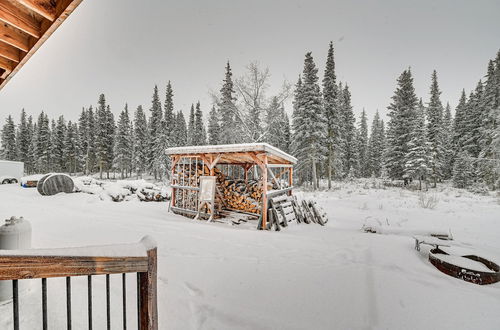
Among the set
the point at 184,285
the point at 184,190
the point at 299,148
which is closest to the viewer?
the point at 184,285

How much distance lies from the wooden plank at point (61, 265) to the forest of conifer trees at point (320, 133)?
16118mm

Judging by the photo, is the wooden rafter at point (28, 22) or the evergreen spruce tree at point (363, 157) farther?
the evergreen spruce tree at point (363, 157)

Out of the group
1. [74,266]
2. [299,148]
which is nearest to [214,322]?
[74,266]

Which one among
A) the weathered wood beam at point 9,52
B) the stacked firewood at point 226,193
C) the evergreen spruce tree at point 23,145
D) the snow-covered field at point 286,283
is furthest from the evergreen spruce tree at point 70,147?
the weathered wood beam at point 9,52

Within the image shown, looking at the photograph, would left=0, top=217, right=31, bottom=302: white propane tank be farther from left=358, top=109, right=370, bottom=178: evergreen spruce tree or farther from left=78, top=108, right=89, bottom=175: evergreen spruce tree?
left=78, top=108, right=89, bottom=175: evergreen spruce tree

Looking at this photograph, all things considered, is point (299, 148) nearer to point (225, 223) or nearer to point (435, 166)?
point (225, 223)

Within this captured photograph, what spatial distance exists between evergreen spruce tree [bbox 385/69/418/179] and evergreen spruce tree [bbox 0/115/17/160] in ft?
250

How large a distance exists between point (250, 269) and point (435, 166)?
31458mm

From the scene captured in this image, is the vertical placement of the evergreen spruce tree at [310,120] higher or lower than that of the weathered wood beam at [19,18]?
higher

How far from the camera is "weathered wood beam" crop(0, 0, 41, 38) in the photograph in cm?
257

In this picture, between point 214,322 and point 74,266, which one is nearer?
point 74,266

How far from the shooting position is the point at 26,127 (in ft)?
163

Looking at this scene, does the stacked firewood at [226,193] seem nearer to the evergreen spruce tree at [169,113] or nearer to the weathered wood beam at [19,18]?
the weathered wood beam at [19,18]

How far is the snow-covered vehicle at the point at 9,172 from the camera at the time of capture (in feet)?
69.1
